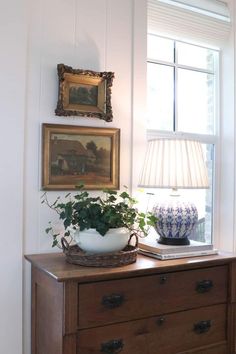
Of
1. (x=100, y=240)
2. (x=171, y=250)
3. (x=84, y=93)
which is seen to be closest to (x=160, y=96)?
(x=84, y=93)

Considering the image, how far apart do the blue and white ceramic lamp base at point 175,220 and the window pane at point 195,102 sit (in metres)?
0.75

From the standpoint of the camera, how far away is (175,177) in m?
1.75

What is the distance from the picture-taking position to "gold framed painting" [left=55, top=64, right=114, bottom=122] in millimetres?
1838

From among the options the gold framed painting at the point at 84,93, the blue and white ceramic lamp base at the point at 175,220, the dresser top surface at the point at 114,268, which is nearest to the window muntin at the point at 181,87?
the gold framed painting at the point at 84,93

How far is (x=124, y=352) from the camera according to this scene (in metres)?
1.52

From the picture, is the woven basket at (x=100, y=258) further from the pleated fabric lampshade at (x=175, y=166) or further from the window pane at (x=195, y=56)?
the window pane at (x=195, y=56)

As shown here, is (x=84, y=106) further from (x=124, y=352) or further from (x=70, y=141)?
(x=124, y=352)

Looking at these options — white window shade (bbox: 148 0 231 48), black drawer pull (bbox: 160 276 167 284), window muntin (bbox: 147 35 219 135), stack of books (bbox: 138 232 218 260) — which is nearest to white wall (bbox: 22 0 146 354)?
white window shade (bbox: 148 0 231 48)

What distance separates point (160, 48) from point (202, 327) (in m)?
1.58

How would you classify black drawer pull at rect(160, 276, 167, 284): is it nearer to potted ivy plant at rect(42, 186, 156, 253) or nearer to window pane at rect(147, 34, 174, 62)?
potted ivy plant at rect(42, 186, 156, 253)

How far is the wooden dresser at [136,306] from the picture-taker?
1416 millimetres

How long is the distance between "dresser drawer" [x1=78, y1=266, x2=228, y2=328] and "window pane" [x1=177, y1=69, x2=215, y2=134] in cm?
101

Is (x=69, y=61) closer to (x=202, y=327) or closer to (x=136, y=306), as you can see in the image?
(x=136, y=306)

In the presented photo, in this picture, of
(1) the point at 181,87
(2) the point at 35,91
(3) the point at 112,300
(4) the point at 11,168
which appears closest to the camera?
(3) the point at 112,300
